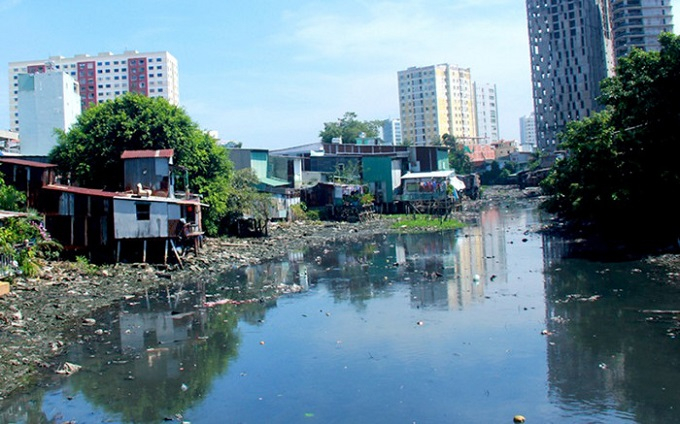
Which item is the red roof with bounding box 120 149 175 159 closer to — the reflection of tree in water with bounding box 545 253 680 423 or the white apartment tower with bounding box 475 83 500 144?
the reflection of tree in water with bounding box 545 253 680 423

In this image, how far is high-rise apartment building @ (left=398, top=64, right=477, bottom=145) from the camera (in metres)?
127

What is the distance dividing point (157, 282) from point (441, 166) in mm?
41477

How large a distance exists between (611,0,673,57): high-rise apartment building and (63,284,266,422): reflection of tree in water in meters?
88.7

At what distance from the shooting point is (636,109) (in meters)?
24.0

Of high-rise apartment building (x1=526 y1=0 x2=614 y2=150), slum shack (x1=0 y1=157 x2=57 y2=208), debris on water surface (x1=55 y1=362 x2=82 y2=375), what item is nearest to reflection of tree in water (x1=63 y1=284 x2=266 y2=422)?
debris on water surface (x1=55 y1=362 x2=82 y2=375)

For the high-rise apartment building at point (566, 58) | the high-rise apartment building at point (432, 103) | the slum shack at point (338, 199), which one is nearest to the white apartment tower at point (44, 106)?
the slum shack at point (338, 199)

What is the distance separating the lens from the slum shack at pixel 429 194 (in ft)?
158

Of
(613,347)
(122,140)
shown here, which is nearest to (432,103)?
(122,140)

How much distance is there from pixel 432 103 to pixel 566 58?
34.4m

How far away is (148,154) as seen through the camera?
27906 millimetres

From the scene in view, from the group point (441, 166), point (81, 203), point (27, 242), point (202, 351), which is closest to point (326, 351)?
point (202, 351)

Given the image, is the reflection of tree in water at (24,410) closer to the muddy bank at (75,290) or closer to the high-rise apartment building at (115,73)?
the muddy bank at (75,290)

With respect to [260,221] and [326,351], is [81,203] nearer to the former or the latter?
[260,221]

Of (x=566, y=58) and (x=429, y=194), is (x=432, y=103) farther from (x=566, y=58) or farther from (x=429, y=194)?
(x=429, y=194)
